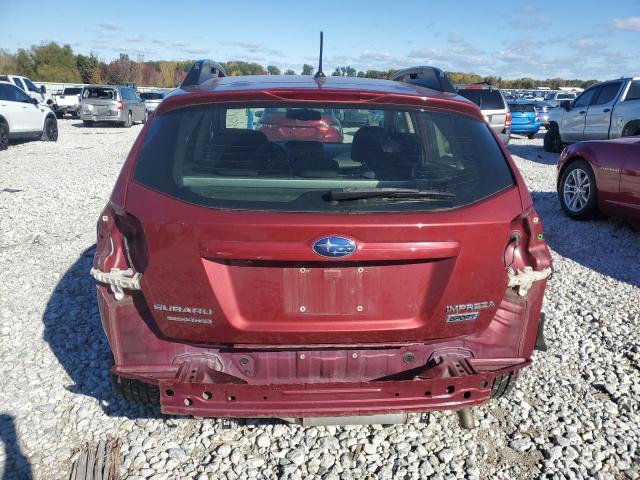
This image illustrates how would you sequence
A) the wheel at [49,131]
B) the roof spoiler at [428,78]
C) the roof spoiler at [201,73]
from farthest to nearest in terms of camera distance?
the wheel at [49,131] → the roof spoiler at [428,78] → the roof spoiler at [201,73]

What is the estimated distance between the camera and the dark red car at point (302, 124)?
9.18 feet

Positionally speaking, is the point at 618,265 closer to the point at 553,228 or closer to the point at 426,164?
the point at 553,228

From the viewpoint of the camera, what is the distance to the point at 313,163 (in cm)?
A: 248

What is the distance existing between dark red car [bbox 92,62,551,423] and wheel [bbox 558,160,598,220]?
5.05 m

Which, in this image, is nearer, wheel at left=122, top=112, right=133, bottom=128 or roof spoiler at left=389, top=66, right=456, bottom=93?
roof spoiler at left=389, top=66, right=456, bottom=93

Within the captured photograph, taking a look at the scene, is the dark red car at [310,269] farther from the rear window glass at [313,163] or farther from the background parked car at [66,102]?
the background parked car at [66,102]

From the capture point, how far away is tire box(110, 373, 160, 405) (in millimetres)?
2500

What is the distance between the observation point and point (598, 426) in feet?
9.93

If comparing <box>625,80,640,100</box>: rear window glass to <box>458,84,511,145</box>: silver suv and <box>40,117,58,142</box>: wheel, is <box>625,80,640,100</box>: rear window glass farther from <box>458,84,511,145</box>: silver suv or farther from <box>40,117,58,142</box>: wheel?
<box>40,117,58,142</box>: wheel

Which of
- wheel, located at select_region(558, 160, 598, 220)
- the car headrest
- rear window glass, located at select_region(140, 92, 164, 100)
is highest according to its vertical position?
the car headrest

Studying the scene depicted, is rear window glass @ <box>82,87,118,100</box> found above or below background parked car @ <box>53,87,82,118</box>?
above

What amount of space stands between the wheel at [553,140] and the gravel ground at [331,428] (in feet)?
36.9

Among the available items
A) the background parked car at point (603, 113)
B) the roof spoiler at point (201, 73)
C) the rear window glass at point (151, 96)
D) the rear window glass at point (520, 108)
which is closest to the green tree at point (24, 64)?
the rear window glass at point (151, 96)

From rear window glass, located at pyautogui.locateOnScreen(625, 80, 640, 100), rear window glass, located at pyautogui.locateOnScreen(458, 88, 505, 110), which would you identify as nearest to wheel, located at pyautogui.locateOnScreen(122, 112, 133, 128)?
rear window glass, located at pyautogui.locateOnScreen(458, 88, 505, 110)
